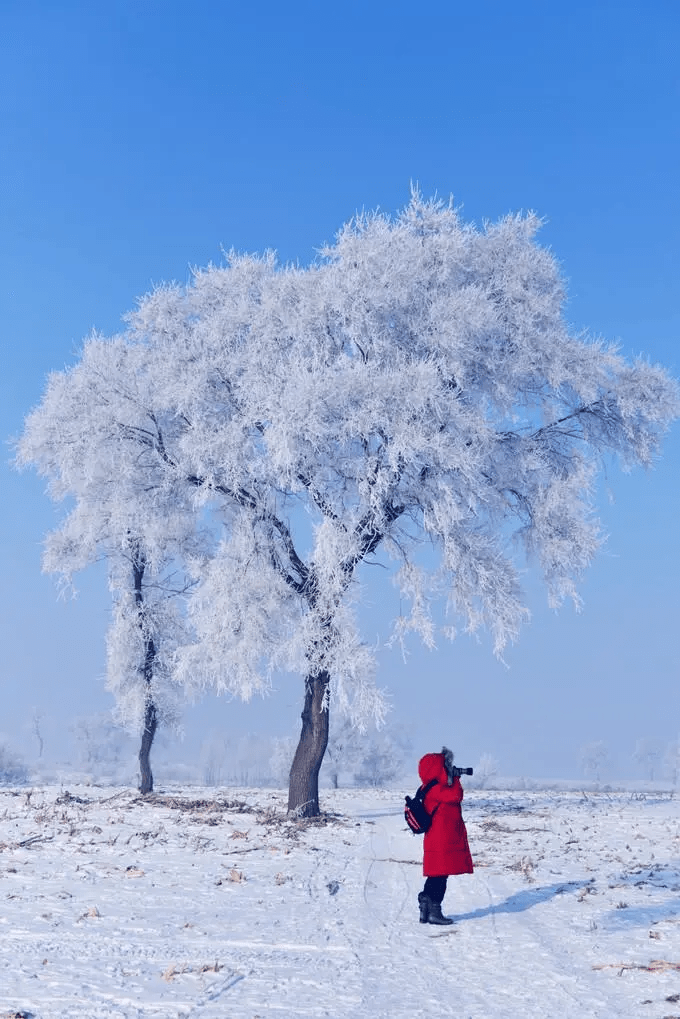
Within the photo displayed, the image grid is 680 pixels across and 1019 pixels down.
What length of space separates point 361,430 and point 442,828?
8580 mm

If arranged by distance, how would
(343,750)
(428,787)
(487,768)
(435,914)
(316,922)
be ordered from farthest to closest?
(487,768) → (343,750) → (428,787) → (435,914) → (316,922)

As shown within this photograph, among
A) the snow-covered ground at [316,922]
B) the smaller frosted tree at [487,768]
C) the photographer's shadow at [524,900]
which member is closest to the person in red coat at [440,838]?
the snow-covered ground at [316,922]

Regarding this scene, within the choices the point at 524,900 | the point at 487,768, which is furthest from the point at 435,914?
the point at 487,768

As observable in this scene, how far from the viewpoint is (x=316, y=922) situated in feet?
33.0

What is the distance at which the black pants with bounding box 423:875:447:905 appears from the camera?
1023cm

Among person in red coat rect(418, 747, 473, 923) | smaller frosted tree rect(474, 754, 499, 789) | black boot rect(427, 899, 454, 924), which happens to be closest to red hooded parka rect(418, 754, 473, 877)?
person in red coat rect(418, 747, 473, 923)

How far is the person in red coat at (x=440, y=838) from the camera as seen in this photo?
402 inches

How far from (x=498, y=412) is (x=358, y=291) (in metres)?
4.01

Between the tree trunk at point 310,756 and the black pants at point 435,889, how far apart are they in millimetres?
8901

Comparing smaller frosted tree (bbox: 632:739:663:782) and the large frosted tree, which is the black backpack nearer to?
the large frosted tree

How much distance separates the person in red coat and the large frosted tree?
658cm

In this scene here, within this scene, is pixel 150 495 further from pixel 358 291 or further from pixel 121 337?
pixel 358 291

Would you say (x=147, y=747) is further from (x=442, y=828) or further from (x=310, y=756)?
(x=442, y=828)

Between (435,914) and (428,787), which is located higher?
(428,787)
